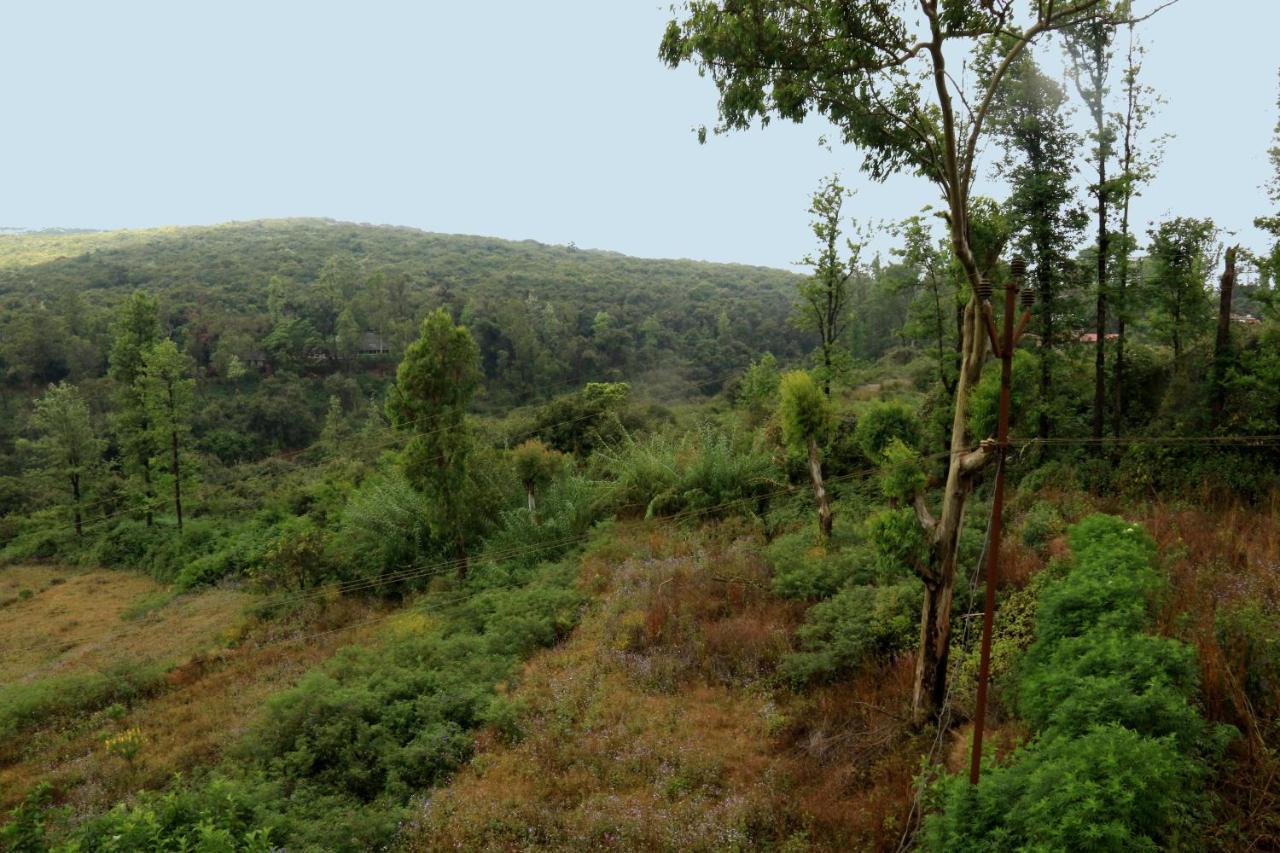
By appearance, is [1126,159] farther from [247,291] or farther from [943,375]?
[247,291]

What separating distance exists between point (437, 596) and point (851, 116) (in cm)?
1252

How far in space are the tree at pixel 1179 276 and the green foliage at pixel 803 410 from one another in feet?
26.5

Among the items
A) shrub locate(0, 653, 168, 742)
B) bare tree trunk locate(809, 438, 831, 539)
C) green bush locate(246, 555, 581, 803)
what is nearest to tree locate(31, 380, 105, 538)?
shrub locate(0, 653, 168, 742)

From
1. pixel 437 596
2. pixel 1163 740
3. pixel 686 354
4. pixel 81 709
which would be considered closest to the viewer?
pixel 1163 740

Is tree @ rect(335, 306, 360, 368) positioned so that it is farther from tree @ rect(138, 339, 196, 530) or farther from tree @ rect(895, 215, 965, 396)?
tree @ rect(895, 215, 965, 396)

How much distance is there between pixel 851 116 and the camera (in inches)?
240

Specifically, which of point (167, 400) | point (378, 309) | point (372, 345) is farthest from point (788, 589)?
point (378, 309)

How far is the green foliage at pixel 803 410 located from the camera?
1137cm

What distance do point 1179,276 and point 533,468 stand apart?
15.5m

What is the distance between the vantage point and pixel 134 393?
25859 mm

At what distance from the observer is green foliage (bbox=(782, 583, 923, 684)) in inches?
313

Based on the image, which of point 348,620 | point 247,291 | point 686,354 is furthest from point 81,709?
point 247,291

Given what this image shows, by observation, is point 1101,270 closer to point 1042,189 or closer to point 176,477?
point 1042,189

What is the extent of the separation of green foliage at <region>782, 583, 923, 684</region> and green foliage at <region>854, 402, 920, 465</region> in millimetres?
2040
